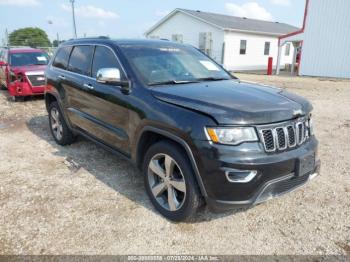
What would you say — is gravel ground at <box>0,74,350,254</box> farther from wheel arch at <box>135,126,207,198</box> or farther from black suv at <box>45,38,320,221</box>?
wheel arch at <box>135,126,207,198</box>

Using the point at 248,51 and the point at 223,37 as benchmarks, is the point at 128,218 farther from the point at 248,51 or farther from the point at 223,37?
the point at 248,51

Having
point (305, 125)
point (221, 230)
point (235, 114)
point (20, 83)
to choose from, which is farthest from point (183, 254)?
point (20, 83)

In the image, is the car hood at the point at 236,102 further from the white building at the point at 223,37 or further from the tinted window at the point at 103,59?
the white building at the point at 223,37

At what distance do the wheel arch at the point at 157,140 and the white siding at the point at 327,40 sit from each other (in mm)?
18917

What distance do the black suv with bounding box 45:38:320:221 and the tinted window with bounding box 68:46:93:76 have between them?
0.11 ft

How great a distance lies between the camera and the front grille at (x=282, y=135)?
2586 mm

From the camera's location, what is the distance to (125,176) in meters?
4.16

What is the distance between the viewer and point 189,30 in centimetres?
2652

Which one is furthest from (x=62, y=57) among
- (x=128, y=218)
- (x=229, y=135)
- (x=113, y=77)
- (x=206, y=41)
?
(x=206, y=41)

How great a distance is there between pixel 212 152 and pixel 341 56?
1934 centimetres

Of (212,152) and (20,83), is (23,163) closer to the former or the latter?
(212,152)

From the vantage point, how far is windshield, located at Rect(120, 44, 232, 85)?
345cm

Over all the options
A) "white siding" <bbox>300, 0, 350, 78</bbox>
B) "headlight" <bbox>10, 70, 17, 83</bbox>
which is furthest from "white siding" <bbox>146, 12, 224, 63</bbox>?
"headlight" <bbox>10, 70, 17, 83</bbox>

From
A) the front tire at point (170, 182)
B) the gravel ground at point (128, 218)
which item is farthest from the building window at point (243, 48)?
the front tire at point (170, 182)
